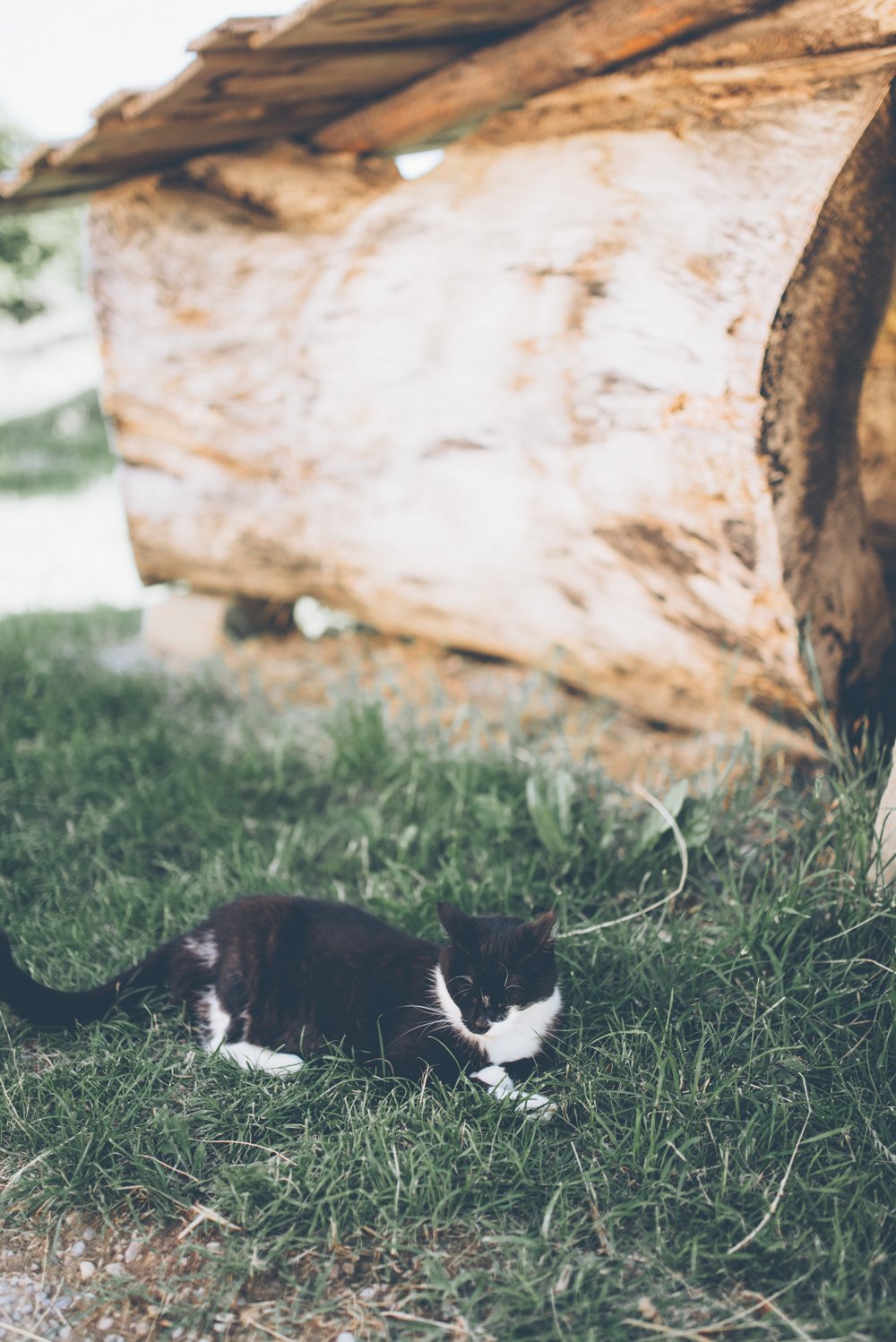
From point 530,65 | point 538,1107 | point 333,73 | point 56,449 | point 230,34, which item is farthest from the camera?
point 56,449

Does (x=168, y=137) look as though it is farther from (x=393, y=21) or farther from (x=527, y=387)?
(x=527, y=387)

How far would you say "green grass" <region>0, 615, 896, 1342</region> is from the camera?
1.76 meters

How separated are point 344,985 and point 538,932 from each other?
47 cm

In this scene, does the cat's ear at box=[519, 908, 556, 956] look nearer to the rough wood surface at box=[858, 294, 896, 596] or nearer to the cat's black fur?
the cat's black fur

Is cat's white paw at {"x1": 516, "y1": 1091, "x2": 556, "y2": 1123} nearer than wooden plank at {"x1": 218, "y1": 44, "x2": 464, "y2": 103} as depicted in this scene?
Yes

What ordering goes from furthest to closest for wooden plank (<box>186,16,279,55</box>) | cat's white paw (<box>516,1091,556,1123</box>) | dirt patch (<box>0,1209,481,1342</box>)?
wooden plank (<box>186,16,279,55</box>) → cat's white paw (<box>516,1091,556,1123</box>) → dirt patch (<box>0,1209,481,1342</box>)

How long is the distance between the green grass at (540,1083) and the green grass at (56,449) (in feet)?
21.8

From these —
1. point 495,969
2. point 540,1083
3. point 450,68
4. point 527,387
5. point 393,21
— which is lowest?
point 540,1083

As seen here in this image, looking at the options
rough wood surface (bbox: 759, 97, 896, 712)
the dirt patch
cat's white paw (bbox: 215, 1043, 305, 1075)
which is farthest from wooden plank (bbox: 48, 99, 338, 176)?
the dirt patch

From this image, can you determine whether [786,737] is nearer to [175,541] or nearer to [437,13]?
[437,13]

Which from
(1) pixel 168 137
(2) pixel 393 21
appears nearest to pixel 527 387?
(2) pixel 393 21

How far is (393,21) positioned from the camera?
8.79 ft

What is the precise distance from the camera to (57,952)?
2.60 metres

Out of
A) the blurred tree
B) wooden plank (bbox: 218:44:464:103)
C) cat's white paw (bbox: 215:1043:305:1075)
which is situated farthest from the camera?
the blurred tree
